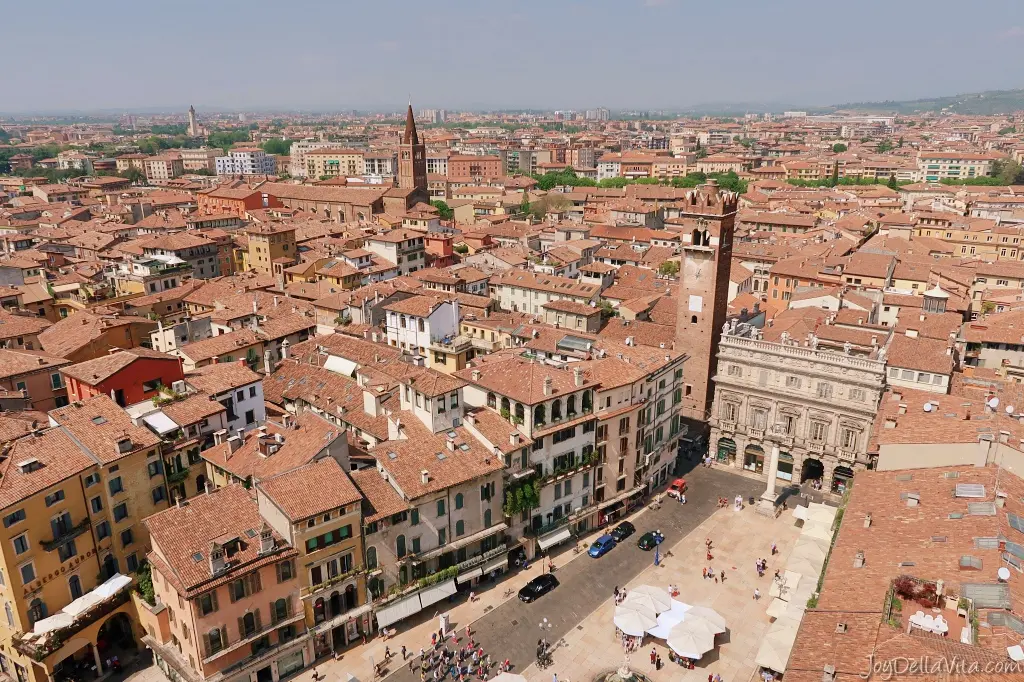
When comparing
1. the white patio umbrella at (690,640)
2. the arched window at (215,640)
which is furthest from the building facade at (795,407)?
the arched window at (215,640)

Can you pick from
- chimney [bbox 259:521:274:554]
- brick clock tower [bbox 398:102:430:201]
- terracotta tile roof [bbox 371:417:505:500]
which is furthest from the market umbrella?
brick clock tower [bbox 398:102:430:201]

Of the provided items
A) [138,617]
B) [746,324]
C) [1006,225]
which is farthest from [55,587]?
[1006,225]

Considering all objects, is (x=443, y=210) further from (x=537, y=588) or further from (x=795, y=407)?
(x=537, y=588)

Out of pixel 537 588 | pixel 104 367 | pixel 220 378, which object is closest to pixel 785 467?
pixel 537 588

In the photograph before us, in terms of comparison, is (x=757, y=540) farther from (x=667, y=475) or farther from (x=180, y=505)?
(x=180, y=505)

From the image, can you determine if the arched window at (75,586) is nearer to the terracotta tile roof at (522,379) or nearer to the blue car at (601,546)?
the terracotta tile roof at (522,379)

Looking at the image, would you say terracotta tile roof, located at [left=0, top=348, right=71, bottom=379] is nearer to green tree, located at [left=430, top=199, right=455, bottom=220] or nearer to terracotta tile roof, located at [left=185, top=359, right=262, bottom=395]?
terracotta tile roof, located at [left=185, top=359, right=262, bottom=395]
